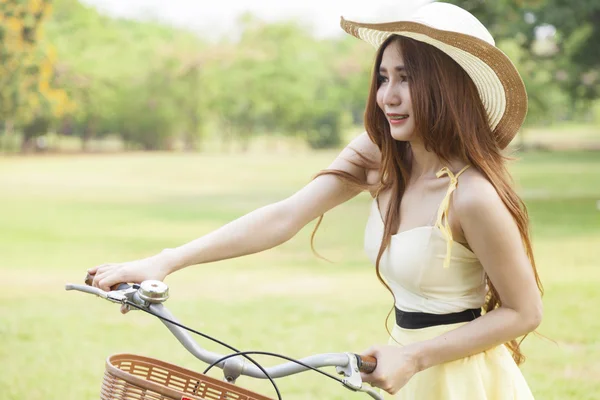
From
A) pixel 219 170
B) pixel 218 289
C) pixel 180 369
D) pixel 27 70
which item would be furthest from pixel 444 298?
pixel 219 170

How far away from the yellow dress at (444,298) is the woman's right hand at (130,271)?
453 mm

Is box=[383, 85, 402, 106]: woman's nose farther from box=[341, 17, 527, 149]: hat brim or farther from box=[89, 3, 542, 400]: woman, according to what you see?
box=[341, 17, 527, 149]: hat brim

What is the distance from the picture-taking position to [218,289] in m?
8.90

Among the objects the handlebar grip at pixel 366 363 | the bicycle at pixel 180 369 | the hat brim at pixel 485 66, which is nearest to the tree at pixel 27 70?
the hat brim at pixel 485 66

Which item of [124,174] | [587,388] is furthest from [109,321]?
[124,174]

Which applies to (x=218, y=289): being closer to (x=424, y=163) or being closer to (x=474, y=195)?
(x=424, y=163)

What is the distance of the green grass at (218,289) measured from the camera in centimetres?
582

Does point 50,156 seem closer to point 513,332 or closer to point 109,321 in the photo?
point 109,321

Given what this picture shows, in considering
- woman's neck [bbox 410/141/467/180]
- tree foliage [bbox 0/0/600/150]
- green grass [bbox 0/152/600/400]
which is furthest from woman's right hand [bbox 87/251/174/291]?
tree foliage [bbox 0/0/600/150]

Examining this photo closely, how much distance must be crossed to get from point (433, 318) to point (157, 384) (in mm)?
656

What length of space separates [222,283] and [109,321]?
2.14m

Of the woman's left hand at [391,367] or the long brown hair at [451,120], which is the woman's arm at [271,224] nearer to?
the long brown hair at [451,120]

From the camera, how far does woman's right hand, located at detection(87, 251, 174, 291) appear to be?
5.95 feet

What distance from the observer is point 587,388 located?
5.27 meters
